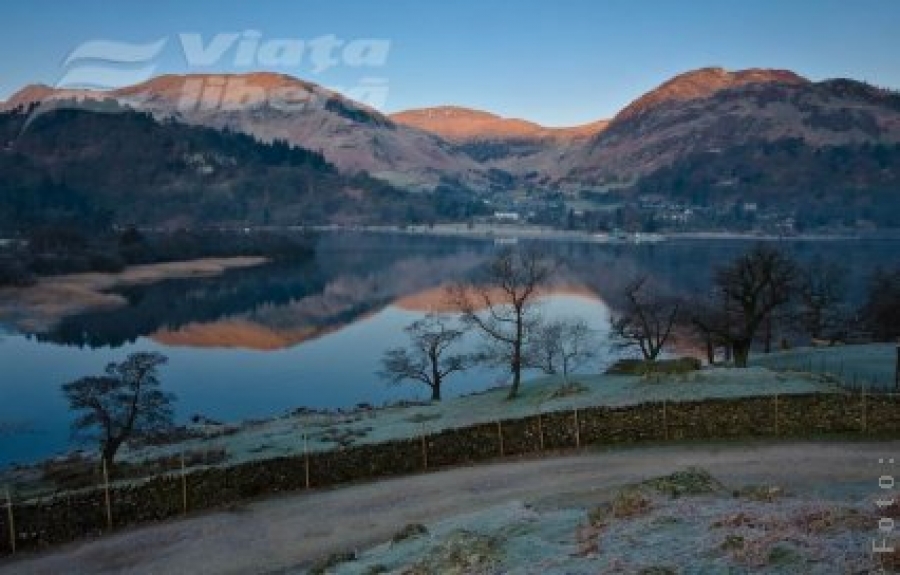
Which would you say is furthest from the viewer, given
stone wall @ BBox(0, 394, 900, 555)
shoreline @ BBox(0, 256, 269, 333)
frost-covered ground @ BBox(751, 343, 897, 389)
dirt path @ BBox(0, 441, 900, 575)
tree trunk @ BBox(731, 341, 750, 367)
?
shoreline @ BBox(0, 256, 269, 333)

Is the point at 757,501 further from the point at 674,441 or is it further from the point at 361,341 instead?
the point at 361,341

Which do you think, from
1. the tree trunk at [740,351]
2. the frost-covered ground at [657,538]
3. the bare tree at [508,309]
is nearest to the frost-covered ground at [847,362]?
the tree trunk at [740,351]

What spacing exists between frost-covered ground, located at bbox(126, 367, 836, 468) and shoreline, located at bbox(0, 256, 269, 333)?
246 feet

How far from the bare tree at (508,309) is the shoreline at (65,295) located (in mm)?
61217

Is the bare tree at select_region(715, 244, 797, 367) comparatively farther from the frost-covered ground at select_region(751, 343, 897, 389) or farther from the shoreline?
the shoreline

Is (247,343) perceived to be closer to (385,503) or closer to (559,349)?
(559,349)

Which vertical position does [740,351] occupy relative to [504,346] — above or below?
above

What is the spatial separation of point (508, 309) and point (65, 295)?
269ft

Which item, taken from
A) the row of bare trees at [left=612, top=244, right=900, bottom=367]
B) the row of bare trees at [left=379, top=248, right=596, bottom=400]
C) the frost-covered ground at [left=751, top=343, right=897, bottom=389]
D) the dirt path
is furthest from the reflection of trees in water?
the dirt path

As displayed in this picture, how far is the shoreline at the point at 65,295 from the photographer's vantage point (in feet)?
411

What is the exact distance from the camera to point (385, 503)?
3133 cm

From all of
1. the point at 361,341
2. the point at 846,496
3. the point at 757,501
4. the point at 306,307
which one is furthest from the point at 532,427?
the point at 306,307

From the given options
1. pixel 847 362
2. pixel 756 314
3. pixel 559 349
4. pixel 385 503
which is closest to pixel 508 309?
pixel 559 349

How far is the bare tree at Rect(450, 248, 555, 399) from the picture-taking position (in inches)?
2283
